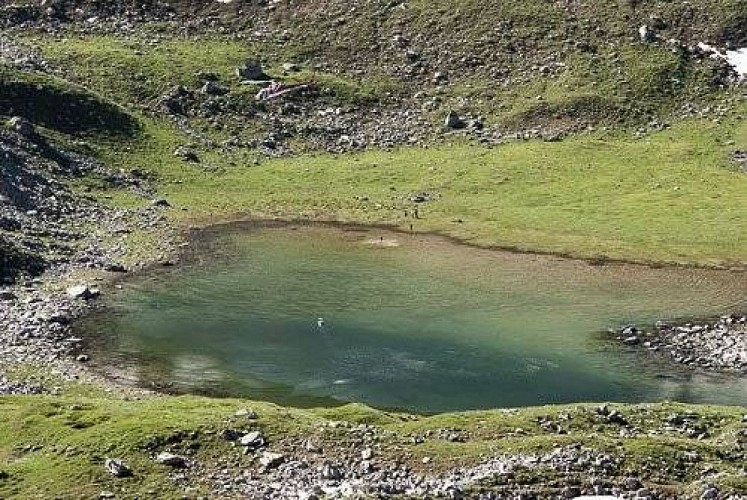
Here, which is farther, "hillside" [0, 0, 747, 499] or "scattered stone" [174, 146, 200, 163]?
"scattered stone" [174, 146, 200, 163]

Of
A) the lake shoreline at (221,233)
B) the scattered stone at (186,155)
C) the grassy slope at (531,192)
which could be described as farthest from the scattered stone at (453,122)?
the scattered stone at (186,155)

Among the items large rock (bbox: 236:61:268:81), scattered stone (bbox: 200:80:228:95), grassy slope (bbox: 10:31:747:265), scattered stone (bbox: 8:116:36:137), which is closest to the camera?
grassy slope (bbox: 10:31:747:265)

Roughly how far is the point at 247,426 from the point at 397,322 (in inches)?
1100

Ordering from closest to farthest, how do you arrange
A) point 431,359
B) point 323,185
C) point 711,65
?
point 431,359 → point 323,185 → point 711,65

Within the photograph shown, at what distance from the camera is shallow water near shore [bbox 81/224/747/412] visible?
224 feet

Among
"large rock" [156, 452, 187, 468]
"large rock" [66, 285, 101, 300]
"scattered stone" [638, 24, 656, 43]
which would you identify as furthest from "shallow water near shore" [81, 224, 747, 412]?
"scattered stone" [638, 24, 656, 43]

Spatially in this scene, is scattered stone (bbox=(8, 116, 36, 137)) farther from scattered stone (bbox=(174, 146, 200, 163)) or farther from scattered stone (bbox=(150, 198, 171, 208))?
scattered stone (bbox=(174, 146, 200, 163))

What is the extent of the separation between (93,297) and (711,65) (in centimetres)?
7295

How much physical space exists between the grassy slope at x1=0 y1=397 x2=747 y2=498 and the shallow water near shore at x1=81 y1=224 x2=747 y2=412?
10.4 m

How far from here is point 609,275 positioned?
89.8m

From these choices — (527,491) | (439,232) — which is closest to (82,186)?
(439,232)

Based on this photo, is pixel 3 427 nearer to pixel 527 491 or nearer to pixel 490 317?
pixel 527 491

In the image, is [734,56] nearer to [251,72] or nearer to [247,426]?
[251,72]

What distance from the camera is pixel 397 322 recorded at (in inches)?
3095
